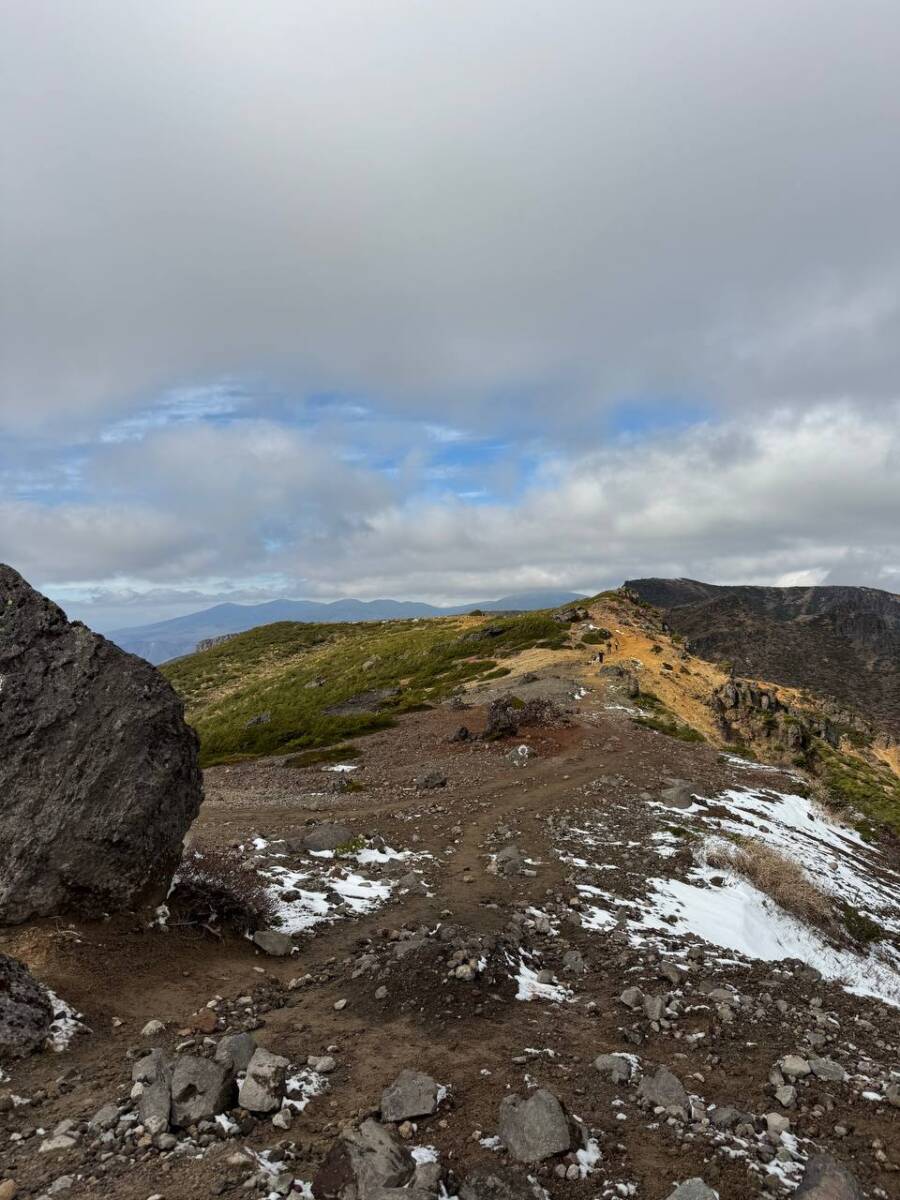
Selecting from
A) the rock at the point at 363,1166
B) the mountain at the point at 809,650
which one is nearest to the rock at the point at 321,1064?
the rock at the point at 363,1166

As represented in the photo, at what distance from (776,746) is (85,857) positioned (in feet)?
159

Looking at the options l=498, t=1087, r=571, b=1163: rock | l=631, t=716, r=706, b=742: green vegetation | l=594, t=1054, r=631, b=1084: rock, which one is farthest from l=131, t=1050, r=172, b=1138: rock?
l=631, t=716, r=706, b=742: green vegetation

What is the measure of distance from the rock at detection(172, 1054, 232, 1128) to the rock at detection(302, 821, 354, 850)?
11.3 meters

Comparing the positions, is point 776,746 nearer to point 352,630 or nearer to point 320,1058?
point 320,1058

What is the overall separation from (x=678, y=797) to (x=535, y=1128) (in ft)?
67.0

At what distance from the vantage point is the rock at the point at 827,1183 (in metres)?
6.53

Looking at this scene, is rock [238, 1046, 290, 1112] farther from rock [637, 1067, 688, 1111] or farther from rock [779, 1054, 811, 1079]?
rock [779, 1054, 811, 1079]

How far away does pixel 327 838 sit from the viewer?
1903 cm

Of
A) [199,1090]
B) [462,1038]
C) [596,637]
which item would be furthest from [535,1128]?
[596,637]

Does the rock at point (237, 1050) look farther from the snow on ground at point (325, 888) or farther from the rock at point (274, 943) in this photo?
the snow on ground at point (325, 888)

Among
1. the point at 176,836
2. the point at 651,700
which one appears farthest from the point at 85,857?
the point at 651,700

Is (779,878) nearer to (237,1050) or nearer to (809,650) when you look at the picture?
(237,1050)

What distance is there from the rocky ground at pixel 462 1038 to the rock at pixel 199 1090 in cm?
2

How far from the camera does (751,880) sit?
62.4 feet
